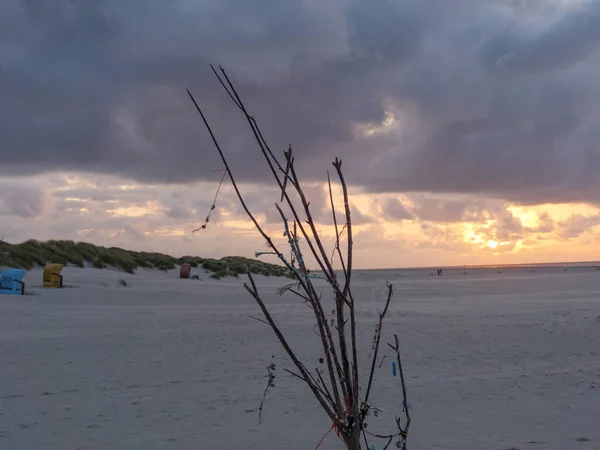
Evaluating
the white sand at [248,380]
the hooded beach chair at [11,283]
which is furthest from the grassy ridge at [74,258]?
the white sand at [248,380]

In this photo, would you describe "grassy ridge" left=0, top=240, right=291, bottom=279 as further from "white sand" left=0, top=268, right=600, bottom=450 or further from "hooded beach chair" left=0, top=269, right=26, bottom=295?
"white sand" left=0, top=268, right=600, bottom=450

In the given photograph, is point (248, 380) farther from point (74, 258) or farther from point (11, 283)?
point (74, 258)

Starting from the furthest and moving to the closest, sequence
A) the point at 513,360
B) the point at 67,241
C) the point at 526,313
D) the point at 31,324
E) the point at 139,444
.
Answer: the point at 67,241, the point at 526,313, the point at 31,324, the point at 513,360, the point at 139,444

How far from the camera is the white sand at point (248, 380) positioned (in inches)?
233

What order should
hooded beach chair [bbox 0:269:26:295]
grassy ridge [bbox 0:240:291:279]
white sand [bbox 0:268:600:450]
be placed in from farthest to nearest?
grassy ridge [bbox 0:240:291:279]
hooded beach chair [bbox 0:269:26:295]
white sand [bbox 0:268:600:450]

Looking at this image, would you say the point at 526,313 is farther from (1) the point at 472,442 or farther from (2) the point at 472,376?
(1) the point at 472,442

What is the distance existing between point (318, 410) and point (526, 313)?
9.13 meters

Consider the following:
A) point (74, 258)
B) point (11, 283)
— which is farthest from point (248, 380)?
point (74, 258)

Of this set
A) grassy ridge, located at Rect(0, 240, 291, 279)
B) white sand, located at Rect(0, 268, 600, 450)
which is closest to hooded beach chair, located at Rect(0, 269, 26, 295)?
white sand, located at Rect(0, 268, 600, 450)

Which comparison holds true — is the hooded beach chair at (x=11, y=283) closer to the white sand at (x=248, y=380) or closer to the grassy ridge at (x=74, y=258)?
the white sand at (x=248, y=380)

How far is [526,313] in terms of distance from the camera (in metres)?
14.4

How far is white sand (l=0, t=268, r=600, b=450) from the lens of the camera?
19.4 feet

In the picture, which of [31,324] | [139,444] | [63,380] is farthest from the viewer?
[31,324]

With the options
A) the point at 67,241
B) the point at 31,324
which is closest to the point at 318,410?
the point at 31,324
